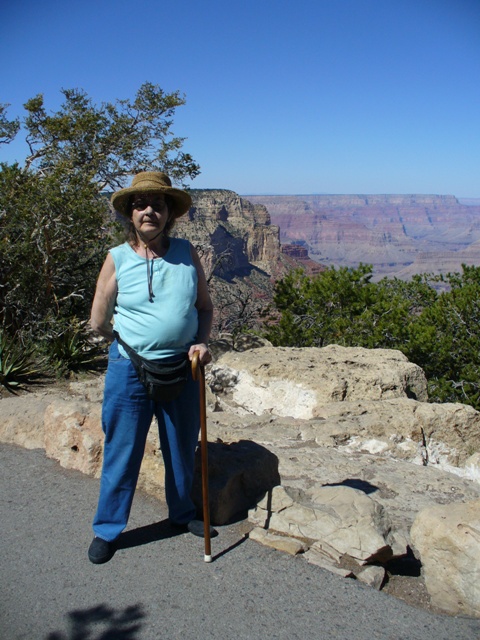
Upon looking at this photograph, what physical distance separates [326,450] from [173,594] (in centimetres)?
245

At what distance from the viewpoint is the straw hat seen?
10.3 feet

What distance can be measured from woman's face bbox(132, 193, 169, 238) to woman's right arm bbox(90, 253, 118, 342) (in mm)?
230

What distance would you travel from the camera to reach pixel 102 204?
10.1 m

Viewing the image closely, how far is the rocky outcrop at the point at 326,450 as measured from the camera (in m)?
3.28

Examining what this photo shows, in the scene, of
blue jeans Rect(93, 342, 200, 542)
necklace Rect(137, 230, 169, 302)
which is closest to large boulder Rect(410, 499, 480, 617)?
blue jeans Rect(93, 342, 200, 542)

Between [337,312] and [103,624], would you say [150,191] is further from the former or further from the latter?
[337,312]

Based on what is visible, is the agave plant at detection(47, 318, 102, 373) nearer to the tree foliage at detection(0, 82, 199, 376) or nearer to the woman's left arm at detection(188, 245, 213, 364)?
the tree foliage at detection(0, 82, 199, 376)

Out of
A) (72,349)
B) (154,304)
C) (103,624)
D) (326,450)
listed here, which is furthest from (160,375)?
(72,349)

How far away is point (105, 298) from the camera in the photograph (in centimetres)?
319

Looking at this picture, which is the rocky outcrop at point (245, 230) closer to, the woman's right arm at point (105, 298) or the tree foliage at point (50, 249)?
the tree foliage at point (50, 249)

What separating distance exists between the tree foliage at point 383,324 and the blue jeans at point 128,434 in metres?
7.90

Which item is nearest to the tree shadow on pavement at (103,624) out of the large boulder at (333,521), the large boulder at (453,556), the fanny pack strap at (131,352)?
the large boulder at (333,521)

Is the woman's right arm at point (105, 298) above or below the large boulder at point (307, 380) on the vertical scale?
above

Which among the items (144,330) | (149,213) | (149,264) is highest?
(149,213)
